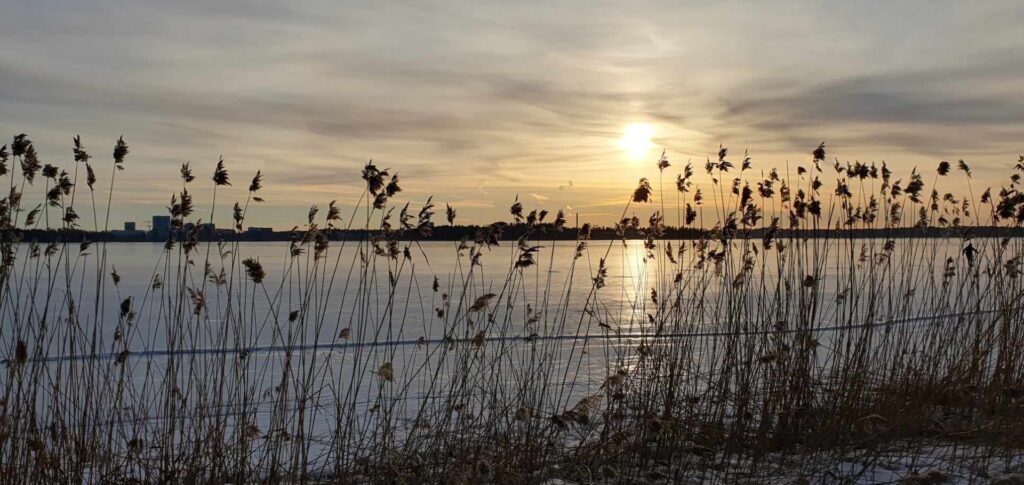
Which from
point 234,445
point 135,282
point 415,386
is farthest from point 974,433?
point 135,282

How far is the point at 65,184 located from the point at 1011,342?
19.5ft

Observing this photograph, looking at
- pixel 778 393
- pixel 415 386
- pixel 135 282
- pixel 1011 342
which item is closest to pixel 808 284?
pixel 778 393

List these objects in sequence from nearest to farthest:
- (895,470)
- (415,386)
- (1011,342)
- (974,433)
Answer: (895,470) < (974,433) < (1011,342) < (415,386)

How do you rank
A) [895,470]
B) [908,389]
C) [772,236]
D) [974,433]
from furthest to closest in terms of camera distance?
[908,389]
[772,236]
[974,433]
[895,470]

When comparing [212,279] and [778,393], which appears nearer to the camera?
[212,279]

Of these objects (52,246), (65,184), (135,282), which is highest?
(65,184)

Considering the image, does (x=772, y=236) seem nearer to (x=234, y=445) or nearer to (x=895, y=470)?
(x=895, y=470)

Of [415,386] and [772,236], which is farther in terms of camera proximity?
[415,386]

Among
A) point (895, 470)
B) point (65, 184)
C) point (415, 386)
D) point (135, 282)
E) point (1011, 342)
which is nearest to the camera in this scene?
point (65, 184)

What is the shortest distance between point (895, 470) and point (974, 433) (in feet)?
2.85

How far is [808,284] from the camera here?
5004 mm

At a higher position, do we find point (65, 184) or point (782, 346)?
point (65, 184)

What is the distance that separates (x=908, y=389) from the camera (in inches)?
209

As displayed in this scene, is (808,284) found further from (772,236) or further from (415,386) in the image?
(415,386)
